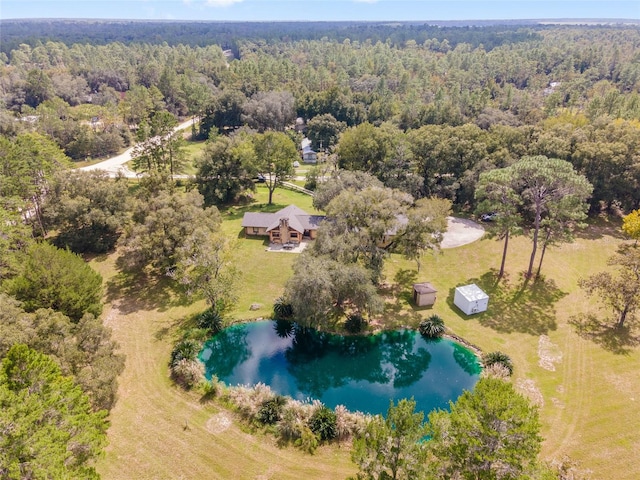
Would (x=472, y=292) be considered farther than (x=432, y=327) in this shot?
Yes

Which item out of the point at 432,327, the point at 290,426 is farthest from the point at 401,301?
the point at 290,426

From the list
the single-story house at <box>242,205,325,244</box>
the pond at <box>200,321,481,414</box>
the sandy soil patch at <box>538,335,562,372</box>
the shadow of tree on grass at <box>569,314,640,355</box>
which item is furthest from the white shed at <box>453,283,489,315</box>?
the single-story house at <box>242,205,325,244</box>

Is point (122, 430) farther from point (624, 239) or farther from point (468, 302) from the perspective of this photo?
point (624, 239)

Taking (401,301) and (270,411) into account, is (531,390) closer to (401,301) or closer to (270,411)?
(401,301)

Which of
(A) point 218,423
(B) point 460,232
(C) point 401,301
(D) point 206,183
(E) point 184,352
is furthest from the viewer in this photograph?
(D) point 206,183

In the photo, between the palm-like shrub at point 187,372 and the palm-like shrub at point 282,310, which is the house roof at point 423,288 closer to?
the palm-like shrub at point 282,310

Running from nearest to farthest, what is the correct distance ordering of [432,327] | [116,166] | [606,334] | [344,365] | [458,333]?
[344,365] < [606,334] < [432,327] < [458,333] < [116,166]

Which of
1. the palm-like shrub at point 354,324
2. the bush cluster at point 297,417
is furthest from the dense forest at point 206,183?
the bush cluster at point 297,417
